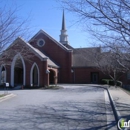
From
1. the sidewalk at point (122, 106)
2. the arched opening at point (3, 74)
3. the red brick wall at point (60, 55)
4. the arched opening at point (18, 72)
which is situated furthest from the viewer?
the red brick wall at point (60, 55)

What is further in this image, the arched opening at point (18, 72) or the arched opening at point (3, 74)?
the arched opening at point (18, 72)

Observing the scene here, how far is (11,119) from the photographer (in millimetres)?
8305

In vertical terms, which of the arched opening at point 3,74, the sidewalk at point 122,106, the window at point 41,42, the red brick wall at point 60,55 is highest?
the window at point 41,42

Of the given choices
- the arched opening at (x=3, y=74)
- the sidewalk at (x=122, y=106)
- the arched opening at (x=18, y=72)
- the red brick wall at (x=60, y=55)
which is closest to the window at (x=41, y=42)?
the red brick wall at (x=60, y=55)

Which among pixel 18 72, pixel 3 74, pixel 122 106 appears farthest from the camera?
pixel 18 72

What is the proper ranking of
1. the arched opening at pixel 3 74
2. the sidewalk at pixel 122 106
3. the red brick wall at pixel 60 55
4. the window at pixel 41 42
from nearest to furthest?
the sidewalk at pixel 122 106
the arched opening at pixel 3 74
the red brick wall at pixel 60 55
the window at pixel 41 42

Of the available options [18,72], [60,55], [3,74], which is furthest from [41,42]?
[3,74]

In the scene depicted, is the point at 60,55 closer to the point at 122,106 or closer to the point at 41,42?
the point at 41,42

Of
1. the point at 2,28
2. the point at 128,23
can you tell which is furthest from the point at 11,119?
the point at 2,28

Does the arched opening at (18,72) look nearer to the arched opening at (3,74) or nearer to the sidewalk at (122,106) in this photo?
the arched opening at (3,74)

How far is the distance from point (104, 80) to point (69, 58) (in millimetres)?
8363

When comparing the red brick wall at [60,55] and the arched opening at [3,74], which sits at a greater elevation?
the red brick wall at [60,55]

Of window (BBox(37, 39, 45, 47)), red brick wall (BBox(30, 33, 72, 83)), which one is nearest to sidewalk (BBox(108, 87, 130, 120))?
red brick wall (BBox(30, 33, 72, 83))

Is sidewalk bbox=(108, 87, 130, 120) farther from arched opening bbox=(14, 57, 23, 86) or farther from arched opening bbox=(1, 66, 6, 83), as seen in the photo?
arched opening bbox=(1, 66, 6, 83)
